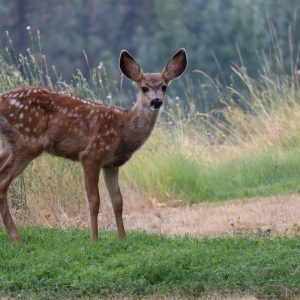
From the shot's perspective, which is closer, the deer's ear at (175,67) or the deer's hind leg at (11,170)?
the deer's hind leg at (11,170)

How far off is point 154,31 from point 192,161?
2092cm

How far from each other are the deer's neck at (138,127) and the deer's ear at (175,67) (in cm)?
42

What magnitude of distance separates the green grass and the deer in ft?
1.84

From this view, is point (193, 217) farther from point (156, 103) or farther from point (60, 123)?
point (60, 123)

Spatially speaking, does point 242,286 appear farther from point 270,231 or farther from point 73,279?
point 270,231

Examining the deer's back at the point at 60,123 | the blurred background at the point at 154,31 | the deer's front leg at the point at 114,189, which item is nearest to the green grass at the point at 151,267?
the deer's front leg at the point at 114,189

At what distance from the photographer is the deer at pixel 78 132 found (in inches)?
467

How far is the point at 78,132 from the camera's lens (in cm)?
1198

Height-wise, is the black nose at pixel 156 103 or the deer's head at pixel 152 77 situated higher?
the deer's head at pixel 152 77

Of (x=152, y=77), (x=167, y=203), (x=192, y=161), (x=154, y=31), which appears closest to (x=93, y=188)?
(x=152, y=77)

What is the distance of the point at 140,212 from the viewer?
1577cm

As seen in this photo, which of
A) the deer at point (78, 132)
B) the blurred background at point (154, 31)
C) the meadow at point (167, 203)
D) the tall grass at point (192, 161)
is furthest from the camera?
the blurred background at point (154, 31)

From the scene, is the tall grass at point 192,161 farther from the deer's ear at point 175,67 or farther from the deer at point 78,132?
the deer's ear at point 175,67

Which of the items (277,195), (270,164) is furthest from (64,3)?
(277,195)
